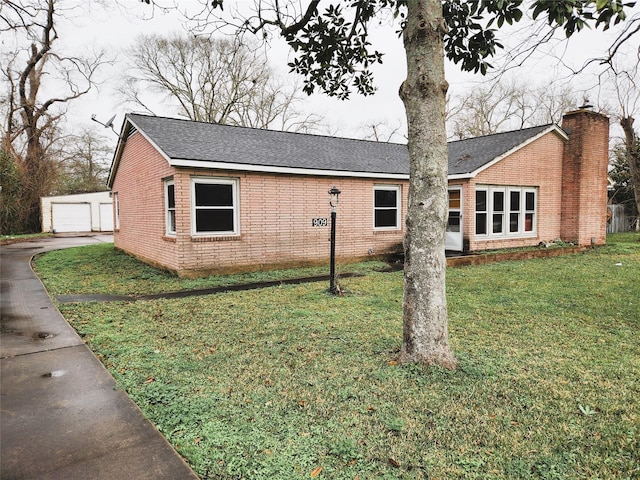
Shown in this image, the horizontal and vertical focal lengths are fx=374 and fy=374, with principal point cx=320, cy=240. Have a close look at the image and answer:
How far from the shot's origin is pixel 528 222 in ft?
48.9

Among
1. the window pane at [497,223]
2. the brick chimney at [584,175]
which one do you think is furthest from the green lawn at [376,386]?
the brick chimney at [584,175]

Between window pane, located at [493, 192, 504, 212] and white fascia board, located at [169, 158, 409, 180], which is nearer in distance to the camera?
white fascia board, located at [169, 158, 409, 180]

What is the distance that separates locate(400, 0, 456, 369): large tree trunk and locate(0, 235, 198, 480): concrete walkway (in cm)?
256

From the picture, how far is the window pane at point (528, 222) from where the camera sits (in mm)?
14773

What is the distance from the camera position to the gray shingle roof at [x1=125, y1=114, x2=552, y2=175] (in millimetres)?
9984

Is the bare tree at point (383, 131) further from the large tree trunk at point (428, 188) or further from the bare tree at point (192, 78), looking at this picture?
the large tree trunk at point (428, 188)

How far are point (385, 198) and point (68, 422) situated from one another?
11.4 metres

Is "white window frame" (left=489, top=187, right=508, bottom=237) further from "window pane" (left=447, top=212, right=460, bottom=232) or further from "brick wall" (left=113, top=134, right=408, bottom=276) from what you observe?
"brick wall" (left=113, top=134, right=408, bottom=276)

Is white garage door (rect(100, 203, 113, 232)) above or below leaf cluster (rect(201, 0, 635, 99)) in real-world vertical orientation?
below

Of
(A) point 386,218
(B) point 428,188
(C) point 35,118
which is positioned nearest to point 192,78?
(C) point 35,118

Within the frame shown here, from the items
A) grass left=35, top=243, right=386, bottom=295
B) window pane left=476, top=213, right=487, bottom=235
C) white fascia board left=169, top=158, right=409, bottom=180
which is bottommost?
grass left=35, top=243, right=386, bottom=295

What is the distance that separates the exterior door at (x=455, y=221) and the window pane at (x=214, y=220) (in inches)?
307

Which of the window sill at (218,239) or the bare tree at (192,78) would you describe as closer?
the window sill at (218,239)

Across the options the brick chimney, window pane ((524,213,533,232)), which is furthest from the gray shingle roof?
window pane ((524,213,533,232))
